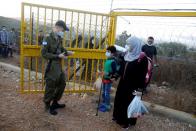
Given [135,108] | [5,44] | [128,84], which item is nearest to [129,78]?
[128,84]

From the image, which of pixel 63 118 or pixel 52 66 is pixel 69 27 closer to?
pixel 52 66

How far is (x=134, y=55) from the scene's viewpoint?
449 cm

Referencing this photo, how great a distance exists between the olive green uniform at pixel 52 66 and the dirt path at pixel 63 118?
44 cm

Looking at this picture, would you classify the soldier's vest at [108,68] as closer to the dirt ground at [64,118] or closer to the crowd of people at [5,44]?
the dirt ground at [64,118]

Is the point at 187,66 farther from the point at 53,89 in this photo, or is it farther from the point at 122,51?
the point at 53,89

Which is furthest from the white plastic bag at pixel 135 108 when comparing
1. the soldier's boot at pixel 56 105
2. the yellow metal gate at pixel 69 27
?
the yellow metal gate at pixel 69 27

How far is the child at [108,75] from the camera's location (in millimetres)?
5023

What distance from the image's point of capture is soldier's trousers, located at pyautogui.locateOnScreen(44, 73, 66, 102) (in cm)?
479

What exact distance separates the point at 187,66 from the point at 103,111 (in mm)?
4836

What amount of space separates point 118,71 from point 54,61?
4.01 ft

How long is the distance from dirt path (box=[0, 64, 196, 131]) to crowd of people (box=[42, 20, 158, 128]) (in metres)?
0.23

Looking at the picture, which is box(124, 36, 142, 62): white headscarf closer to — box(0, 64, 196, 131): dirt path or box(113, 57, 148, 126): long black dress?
box(113, 57, 148, 126): long black dress

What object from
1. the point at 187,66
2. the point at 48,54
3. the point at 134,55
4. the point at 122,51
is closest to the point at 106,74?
the point at 122,51

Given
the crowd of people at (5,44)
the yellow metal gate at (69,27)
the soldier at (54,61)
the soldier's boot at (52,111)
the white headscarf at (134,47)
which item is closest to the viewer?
the white headscarf at (134,47)
